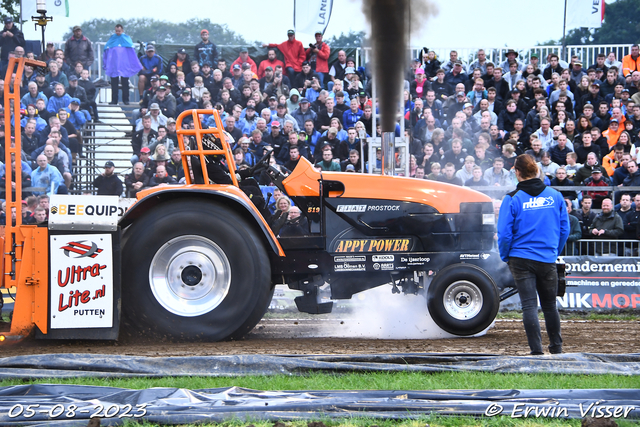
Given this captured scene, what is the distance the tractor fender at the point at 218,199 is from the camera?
663 cm

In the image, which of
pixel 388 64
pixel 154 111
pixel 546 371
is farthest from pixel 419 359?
pixel 154 111

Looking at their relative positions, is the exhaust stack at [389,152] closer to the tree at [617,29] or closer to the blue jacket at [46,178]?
the blue jacket at [46,178]

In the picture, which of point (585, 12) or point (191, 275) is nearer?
point (191, 275)

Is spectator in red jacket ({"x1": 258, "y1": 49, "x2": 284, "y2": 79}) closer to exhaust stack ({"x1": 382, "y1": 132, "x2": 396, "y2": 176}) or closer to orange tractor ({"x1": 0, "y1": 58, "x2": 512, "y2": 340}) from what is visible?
exhaust stack ({"x1": 382, "y1": 132, "x2": 396, "y2": 176})

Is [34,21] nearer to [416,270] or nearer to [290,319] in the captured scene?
[290,319]

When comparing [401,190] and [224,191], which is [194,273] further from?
[401,190]

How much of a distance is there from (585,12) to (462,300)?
1340cm

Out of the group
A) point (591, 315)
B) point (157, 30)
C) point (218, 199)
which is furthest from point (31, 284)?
point (157, 30)

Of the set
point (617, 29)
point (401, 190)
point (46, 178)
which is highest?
point (617, 29)

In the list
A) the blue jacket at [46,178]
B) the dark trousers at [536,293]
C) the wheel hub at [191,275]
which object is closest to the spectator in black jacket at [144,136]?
the blue jacket at [46,178]

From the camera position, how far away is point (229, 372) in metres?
5.03

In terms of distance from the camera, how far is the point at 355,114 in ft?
45.9

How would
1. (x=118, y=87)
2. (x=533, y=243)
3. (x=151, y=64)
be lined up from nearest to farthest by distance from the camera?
1. (x=533, y=243)
2. (x=151, y=64)
3. (x=118, y=87)

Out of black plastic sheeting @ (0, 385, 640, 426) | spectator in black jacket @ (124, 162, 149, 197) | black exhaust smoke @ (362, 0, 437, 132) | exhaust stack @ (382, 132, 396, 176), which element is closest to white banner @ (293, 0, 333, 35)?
spectator in black jacket @ (124, 162, 149, 197)
